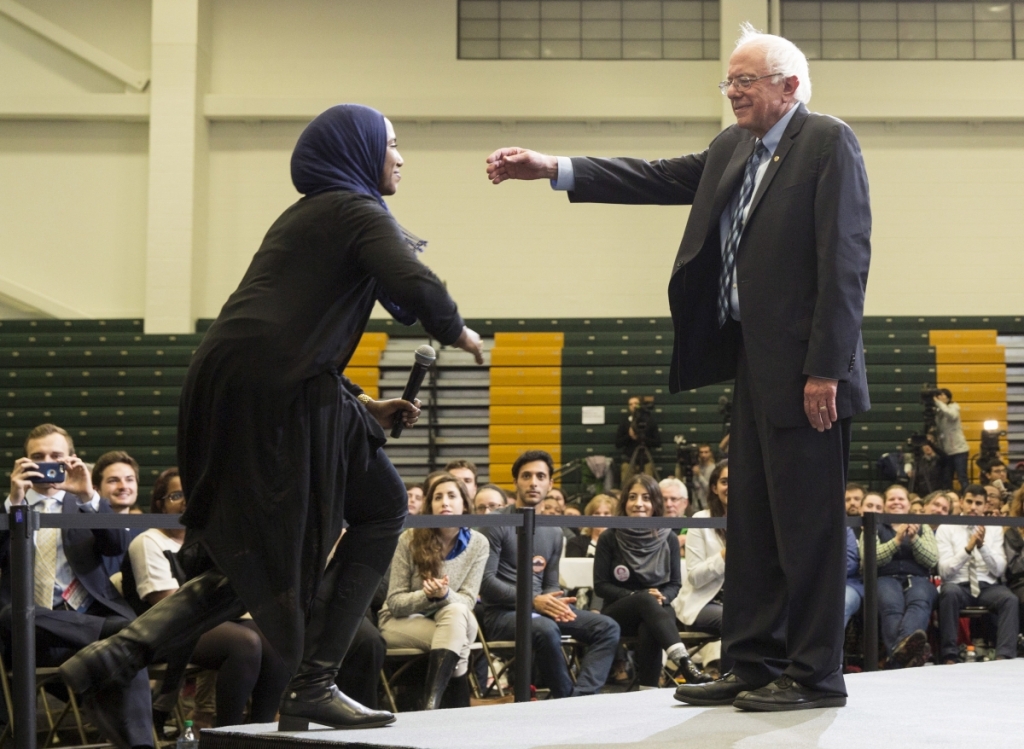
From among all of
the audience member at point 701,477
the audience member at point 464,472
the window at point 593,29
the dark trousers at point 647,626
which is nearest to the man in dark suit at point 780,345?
the dark trousers at point 647,626

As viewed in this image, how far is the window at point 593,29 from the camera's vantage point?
48.0 feet

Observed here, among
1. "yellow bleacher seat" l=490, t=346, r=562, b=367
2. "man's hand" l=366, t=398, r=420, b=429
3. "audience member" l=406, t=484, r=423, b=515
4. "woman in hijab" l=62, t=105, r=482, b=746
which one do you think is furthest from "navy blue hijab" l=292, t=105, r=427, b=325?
"yellow bleacher seat" l=490, t=346, r=562, b=367

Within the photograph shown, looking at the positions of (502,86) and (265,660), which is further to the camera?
(502,86)

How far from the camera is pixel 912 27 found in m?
14.5

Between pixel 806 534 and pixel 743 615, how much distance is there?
0.27 metres

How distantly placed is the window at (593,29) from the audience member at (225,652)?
1123cm

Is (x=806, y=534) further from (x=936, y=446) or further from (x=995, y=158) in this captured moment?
(x=995, y=158)

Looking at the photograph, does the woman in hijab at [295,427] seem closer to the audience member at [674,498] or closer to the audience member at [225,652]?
the audience member at [225,652]

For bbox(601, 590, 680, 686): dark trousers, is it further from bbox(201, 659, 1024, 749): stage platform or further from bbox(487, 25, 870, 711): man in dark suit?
bbox(487, 25, 870, 711): man in dark suit

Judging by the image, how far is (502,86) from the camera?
14.6 meters

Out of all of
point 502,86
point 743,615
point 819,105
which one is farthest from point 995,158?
point 743,615

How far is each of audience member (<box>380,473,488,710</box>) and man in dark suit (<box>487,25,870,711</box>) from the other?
6.69 feet

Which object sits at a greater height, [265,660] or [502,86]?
[502,86]

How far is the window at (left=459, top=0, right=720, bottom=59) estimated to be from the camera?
14.6m
